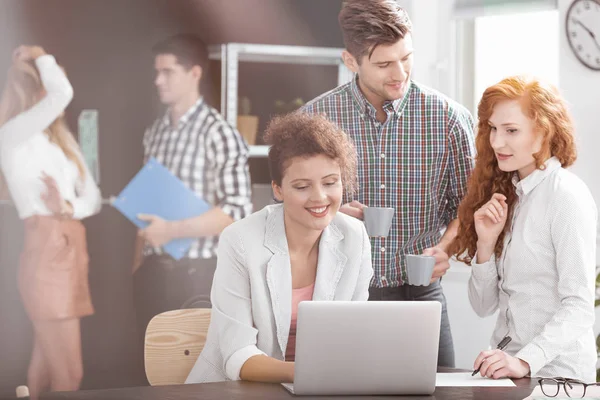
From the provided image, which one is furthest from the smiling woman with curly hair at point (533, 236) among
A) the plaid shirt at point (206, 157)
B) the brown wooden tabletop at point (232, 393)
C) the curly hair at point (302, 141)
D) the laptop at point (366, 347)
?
the plaid shirt at point (206, 157)

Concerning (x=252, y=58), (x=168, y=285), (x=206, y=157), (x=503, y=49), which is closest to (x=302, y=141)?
(x=206, y=157)

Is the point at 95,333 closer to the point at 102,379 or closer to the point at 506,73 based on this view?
the point at 102,379

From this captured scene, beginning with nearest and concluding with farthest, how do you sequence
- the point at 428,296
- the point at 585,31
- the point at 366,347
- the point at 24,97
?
the point at 366,347, the point at 428,296, the point at 24,97, the point at 585,31

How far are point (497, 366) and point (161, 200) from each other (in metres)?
1.91

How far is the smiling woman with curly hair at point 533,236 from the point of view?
220 cm

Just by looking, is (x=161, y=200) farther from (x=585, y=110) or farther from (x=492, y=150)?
(x=585, y=110)

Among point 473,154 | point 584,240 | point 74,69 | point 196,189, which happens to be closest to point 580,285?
point 584,240

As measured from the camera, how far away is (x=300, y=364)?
182cm

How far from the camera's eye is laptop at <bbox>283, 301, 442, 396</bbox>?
1797 mm

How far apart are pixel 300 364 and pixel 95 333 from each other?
75.5 inches

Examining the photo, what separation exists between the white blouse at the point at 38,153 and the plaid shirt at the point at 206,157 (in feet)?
1.14

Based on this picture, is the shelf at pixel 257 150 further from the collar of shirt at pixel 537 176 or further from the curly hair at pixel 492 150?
the collar of shirt at pixel 537 176

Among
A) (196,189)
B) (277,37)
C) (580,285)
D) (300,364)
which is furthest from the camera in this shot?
(277,37)

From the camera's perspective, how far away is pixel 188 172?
3.65m
